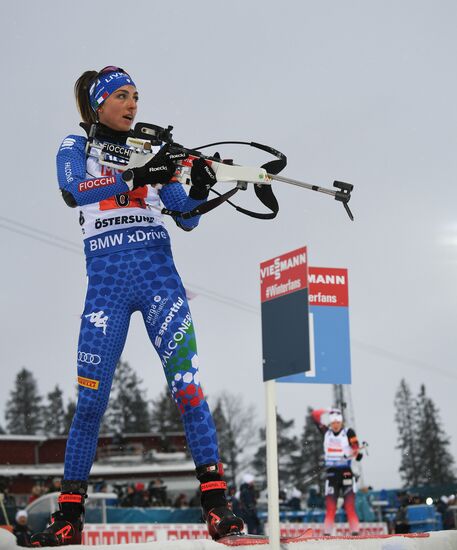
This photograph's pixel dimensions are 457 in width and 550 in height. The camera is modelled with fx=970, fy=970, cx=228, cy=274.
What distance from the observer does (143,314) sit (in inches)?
219

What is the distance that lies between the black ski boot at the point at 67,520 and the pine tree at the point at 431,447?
75.8 meters

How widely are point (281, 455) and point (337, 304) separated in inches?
3513

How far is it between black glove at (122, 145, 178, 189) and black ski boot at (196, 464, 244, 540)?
5.28 feet

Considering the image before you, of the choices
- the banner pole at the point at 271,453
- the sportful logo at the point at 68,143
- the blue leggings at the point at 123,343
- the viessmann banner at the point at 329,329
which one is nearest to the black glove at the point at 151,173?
the blue leggings at the point at 123,343

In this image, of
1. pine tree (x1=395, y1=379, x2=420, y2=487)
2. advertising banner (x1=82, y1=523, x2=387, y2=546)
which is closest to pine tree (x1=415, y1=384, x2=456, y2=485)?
pine tree (x1=395, y1=379, x2=420, y2=487)

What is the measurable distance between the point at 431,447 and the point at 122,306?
279 ft

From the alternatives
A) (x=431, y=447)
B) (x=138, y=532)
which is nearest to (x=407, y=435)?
(x=431, y=447)

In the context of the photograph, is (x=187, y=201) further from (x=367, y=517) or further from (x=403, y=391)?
(x=403, y=391)

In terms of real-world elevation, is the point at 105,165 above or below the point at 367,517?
above

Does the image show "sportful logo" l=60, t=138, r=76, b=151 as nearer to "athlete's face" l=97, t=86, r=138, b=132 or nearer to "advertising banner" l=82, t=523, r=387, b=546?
"athlete's face" l=97, t=86, r=138, b=132

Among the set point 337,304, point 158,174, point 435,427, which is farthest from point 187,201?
point 435,427

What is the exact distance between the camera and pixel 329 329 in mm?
6250

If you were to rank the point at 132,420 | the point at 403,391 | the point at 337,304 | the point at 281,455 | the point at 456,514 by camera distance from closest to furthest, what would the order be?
the point at 337,304 → the point at 456,514 → the point at 132,420 → the point at 281,455 → the point at 403,391

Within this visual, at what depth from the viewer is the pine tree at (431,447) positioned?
8188cm
